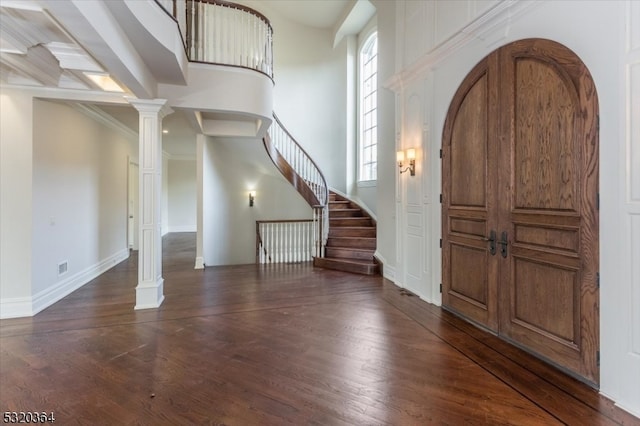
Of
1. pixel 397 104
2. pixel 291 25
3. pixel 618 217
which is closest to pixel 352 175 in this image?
pixel 397 104

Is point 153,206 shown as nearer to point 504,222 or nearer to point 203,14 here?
point 203,14

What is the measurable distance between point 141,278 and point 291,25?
7.82 metres

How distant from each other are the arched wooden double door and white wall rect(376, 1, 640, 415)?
9 cm

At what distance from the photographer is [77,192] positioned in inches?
197

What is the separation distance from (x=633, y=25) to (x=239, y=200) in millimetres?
6926

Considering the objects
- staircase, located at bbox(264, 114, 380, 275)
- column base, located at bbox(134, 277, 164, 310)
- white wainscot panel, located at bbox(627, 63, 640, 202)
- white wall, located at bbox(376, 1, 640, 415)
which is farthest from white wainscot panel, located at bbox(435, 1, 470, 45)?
column base, located at bbox(134, 277, 164, 310)

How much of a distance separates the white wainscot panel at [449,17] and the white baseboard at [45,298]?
589cm

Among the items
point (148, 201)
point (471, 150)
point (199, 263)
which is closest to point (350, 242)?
point (199, 263)

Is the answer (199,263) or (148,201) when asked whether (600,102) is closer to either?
(148,201)

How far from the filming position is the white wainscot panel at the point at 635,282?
202 centimetres

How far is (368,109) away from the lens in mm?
8422

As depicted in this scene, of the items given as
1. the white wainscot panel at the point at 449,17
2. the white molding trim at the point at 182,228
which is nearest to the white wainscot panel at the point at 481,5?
the white wainscot panel at the point at 449,17

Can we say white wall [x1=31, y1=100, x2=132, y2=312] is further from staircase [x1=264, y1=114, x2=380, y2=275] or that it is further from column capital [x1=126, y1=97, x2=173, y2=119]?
staircase [x1=264, y1=114, x2=380, y2=275]

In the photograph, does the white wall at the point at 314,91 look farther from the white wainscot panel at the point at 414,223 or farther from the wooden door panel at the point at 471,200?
the wooden door panel at the point at 471,200
